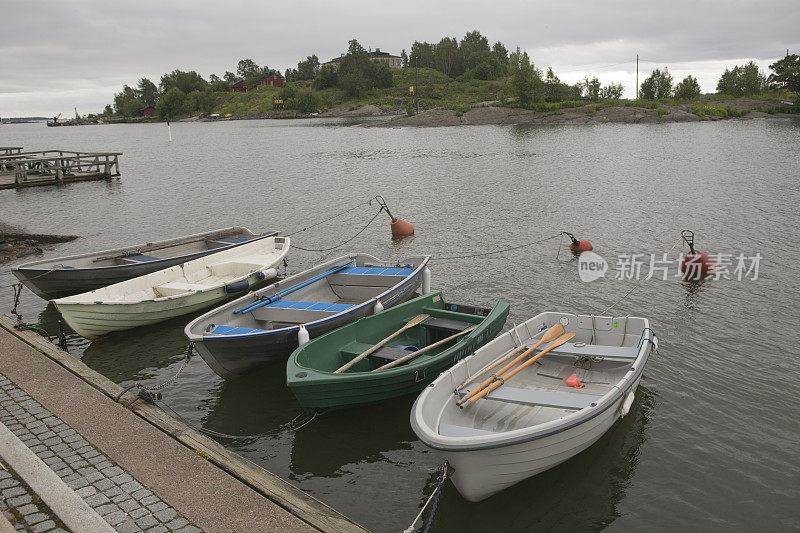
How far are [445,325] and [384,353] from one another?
6.37 ft

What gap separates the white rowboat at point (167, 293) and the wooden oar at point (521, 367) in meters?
9.49

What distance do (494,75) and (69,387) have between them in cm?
19409

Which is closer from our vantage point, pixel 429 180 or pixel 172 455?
pixel 172 455

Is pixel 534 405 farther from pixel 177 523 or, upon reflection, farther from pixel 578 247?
pixel 578 247

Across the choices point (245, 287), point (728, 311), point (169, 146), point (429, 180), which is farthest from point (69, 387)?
point (169, 146)

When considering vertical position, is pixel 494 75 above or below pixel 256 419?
above

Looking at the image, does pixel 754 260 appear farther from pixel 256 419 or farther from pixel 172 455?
pixel 172 455

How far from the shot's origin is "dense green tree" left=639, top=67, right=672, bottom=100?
133 metres

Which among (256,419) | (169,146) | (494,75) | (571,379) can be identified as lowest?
(256,419)

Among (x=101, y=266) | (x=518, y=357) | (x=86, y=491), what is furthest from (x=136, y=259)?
(x=518, y=357)

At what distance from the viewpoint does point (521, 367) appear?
10.7 metres

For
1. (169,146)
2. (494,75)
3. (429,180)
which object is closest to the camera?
(429,180)

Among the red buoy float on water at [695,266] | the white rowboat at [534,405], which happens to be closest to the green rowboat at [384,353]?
the white rowboat at [534,405]

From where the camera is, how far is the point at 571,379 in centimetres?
1103
